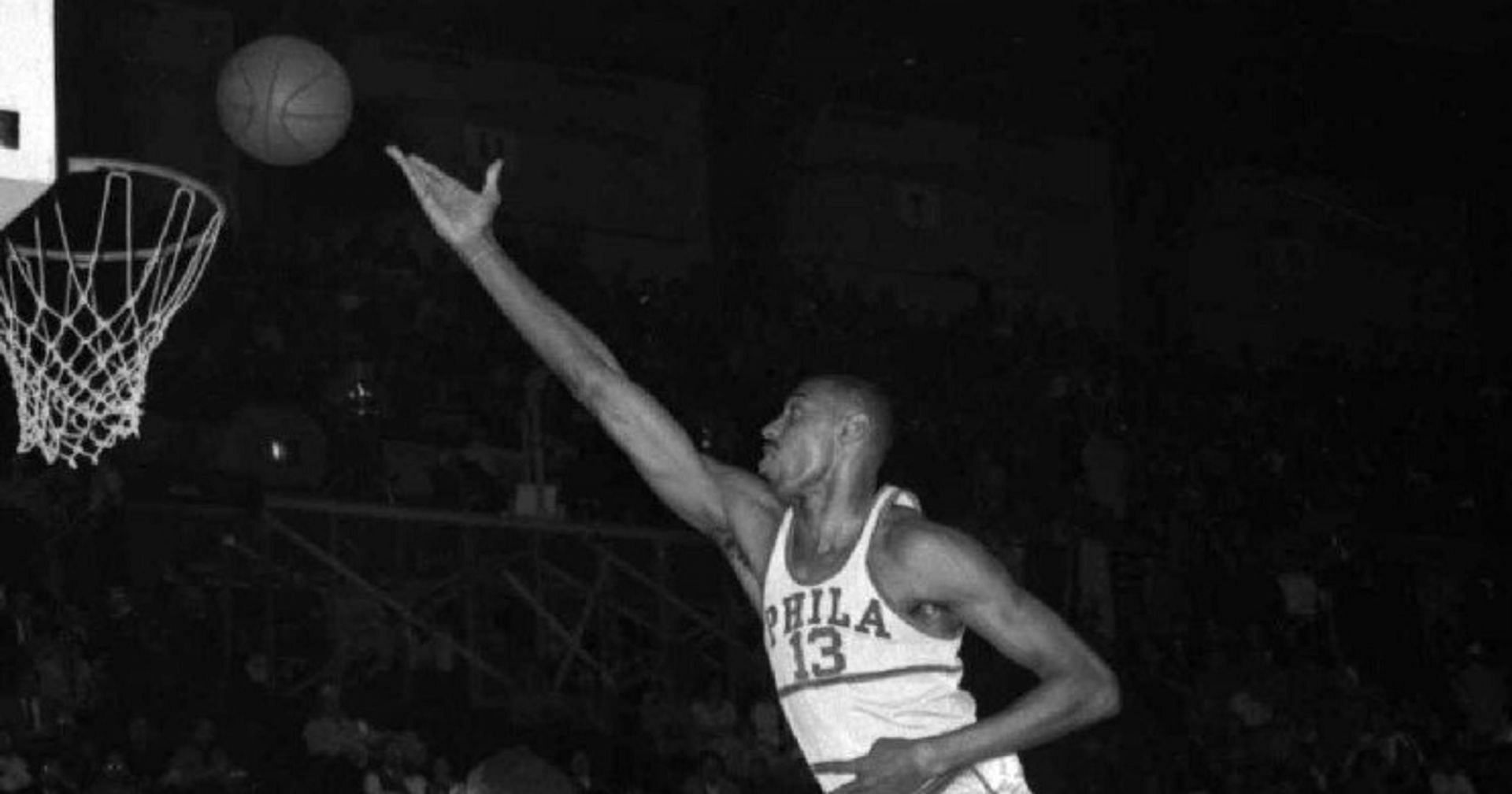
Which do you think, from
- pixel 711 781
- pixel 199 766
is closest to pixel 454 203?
pixel 199 766

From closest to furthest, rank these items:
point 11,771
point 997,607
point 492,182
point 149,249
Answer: point 997,607, point 492,182, point 149,249, point 11,771

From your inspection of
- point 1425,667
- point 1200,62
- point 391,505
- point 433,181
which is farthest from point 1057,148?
point 433,181

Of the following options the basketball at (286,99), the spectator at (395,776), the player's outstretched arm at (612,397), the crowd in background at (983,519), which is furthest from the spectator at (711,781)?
the player's outstretched arm at (612,397)

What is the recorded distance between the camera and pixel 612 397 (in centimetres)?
561

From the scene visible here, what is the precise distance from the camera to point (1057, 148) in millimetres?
24375

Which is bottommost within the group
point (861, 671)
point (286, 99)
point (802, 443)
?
point (861, 671)

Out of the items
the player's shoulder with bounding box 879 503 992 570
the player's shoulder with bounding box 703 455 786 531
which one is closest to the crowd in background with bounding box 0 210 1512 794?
the player's shoulder with bounding box 703 455 786 531

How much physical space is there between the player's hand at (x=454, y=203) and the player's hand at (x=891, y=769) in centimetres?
148

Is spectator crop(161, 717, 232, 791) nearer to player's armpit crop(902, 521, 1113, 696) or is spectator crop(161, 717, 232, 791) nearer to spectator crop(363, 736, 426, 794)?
spectator crop(363, 736, 426, 794)

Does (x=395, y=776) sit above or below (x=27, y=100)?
below

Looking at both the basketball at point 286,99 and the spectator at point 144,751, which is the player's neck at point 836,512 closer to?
the spectator at point 144,751

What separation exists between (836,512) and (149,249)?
572cm

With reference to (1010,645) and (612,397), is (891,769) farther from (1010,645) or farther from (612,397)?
(612,397)

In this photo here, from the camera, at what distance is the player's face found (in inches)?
213
